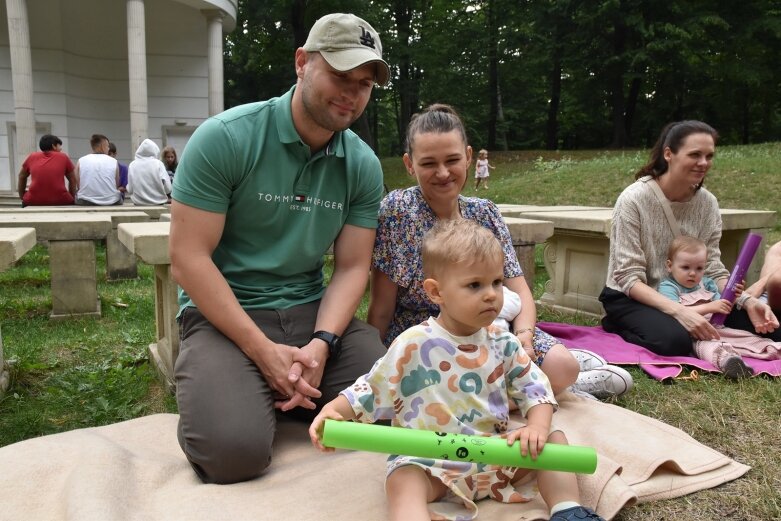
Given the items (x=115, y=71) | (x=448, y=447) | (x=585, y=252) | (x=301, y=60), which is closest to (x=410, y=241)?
(x=301, y=60)

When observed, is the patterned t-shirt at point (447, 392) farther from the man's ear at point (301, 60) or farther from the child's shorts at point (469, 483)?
the man's ear at point (301, 60)

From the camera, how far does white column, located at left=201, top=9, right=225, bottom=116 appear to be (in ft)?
64.5

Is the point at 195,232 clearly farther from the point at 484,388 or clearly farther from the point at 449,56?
the point at 449,56

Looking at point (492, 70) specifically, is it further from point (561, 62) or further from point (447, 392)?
point (447, 392)

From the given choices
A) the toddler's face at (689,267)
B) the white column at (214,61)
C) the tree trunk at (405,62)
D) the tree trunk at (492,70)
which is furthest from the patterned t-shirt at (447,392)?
the tree trunk at (492,70)

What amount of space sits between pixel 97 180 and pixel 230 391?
7.91 meters

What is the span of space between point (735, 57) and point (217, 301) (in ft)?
96.5

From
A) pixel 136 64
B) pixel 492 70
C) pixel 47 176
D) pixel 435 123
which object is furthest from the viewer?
pixel 492 70

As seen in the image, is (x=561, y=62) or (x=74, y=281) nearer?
(x=74, y=281)

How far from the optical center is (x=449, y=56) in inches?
1282

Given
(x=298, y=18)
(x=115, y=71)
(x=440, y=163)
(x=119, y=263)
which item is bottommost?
(x=119, y=263)

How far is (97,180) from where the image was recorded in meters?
9.39

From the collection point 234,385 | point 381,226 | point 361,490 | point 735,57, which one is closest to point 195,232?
point 234,385

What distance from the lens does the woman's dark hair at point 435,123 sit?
113 inches
